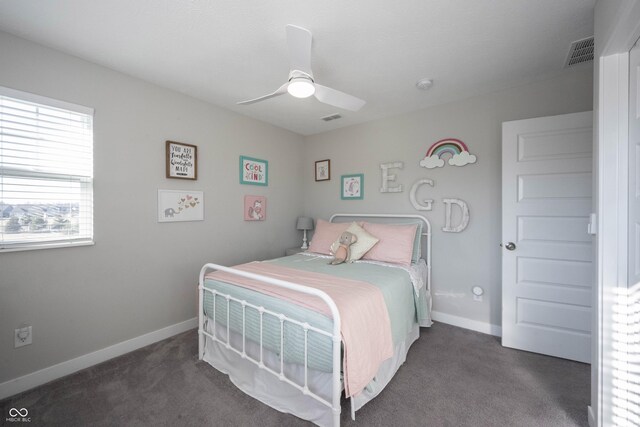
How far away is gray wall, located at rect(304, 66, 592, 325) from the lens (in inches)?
94.8

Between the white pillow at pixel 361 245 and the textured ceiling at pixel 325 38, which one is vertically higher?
the textured ceiling at pixel 325 38

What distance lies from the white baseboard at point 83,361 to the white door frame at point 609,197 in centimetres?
314

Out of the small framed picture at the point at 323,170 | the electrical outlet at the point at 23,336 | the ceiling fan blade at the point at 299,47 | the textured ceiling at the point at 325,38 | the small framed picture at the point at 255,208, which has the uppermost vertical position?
the textured ceiling at the point at 325,38

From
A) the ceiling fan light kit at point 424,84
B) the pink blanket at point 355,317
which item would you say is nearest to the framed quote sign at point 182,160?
the pink blanket at point 355,317

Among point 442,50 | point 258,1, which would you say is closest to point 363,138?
point 442,50

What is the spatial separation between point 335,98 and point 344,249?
1.37 m

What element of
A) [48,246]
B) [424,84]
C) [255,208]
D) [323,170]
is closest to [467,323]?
[424,84]

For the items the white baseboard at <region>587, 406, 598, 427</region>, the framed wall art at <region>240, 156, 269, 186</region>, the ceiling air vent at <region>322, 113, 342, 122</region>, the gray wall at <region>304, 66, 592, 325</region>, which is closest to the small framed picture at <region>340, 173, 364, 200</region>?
the gray wall at <region>304, 66, 592, 325</region>

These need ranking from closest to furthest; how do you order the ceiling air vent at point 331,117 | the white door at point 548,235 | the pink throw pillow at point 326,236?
the white door at point 548,235 < the pink throw pillow at point 326,236 < the ceiling air vent at point 331,117

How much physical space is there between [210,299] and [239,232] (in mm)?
1193

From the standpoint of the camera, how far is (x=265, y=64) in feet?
6.92

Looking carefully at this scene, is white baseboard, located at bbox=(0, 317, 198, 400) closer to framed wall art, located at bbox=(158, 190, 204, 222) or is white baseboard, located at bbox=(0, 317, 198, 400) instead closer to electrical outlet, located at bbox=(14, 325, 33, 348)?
electrical outlet, located at bbox=(14, 325, 33, 348)

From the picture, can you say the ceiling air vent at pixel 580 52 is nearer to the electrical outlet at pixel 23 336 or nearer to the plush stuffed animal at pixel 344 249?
the plush stuffed animal at pixel 344 249

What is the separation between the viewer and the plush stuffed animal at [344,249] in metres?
2.58
